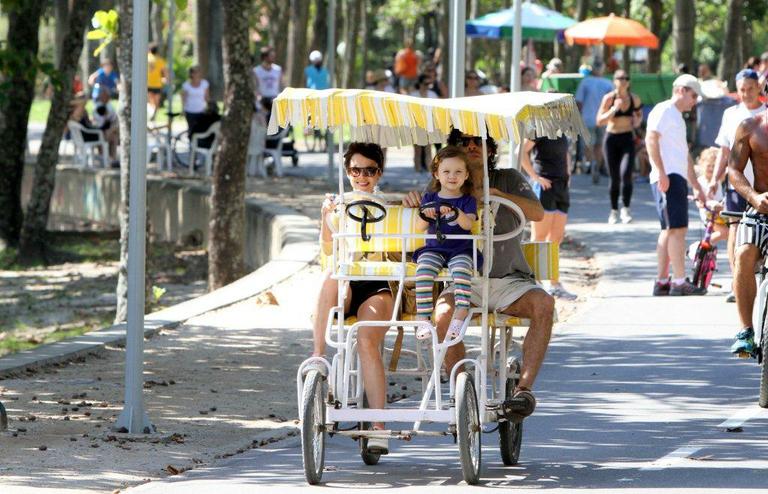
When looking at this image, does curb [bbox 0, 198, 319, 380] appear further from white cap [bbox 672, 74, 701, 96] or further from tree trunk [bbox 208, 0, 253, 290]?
white cap [bbox 672, 74, 701, 96]

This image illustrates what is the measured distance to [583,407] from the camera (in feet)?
36.3

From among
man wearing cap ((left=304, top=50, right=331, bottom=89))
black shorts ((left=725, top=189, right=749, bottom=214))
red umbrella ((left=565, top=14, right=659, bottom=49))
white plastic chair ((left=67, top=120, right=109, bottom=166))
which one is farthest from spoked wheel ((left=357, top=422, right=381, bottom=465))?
man wearing cap ((left=304, top=50, right=331, bottom=89))

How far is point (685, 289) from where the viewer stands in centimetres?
1636

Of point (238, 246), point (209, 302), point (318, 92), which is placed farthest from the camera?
point (238, 246)

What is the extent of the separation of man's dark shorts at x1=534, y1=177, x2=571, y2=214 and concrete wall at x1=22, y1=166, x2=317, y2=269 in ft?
13.2

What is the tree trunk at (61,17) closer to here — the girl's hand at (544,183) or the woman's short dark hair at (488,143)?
the girl's hand at (544,183)

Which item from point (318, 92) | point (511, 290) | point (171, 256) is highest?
point (318, 92)

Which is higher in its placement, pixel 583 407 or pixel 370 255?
pixel 370 255

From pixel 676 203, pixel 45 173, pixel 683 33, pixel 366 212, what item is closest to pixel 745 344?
pixel 366 212

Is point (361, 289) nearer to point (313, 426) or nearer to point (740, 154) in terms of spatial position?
point (313, 426)

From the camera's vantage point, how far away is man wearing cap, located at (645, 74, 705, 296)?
15836 mm

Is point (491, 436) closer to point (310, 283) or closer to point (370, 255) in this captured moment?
point (370, 255)

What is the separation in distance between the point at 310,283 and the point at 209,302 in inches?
52.9

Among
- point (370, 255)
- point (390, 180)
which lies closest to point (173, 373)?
point (370, 255)
